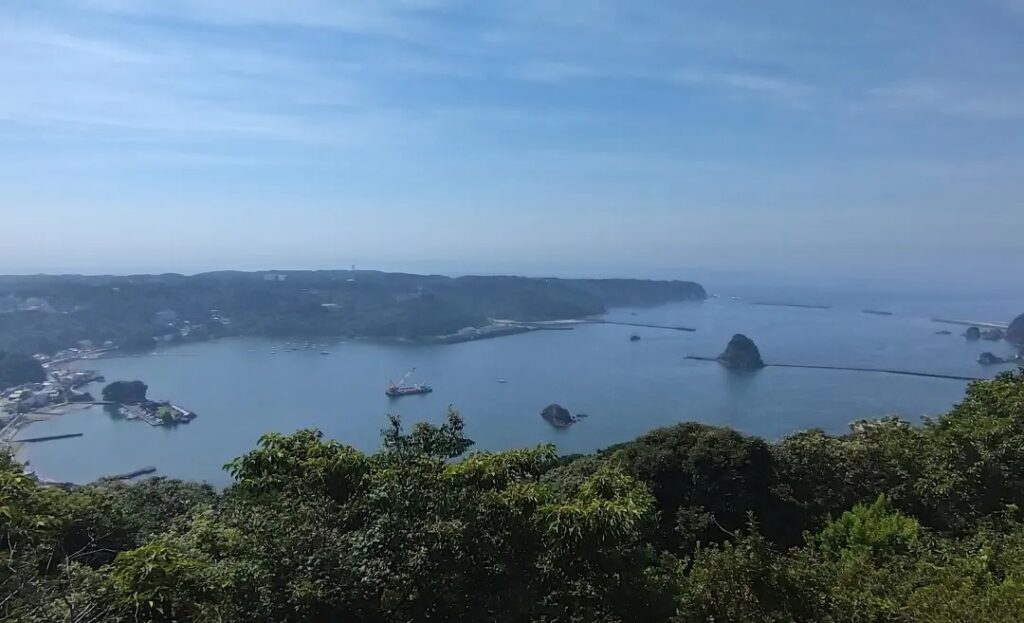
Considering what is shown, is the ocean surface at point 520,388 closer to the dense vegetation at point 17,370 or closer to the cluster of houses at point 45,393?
the cluster of houses at point 45,393

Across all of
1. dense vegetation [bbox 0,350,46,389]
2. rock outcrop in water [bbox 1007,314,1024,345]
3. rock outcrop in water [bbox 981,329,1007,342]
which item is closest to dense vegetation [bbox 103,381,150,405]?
dense vegetation [bbox 0,350,46,389]

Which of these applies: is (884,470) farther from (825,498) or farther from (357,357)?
(357,357)

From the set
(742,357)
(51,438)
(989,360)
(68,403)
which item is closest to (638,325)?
(742,357)

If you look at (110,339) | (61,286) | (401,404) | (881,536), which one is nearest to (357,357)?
(401,404)

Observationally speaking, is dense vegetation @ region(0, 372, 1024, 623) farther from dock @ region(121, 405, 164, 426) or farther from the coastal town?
the coastal town

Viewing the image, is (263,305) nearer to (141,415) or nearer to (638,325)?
(141,415)

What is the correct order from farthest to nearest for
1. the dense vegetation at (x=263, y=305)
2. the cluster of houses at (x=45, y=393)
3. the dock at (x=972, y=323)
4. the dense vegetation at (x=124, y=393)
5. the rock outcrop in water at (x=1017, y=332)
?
the dock at (x=972, y=323) < the dense vegetation at (x=263, y=305) < the rock outcrop in water at (x=1017, y=332) < the dense vegetation at (x=124, y=393) < the cluster of houses at (x=45, y=393)

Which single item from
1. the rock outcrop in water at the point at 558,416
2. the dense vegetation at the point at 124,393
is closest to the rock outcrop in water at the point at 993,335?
the rock outcrop in water at the point at 558,416

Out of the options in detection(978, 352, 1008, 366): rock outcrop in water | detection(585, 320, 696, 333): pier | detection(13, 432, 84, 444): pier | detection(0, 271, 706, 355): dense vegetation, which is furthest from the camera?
detection(585, 320, 696, 333): pier
